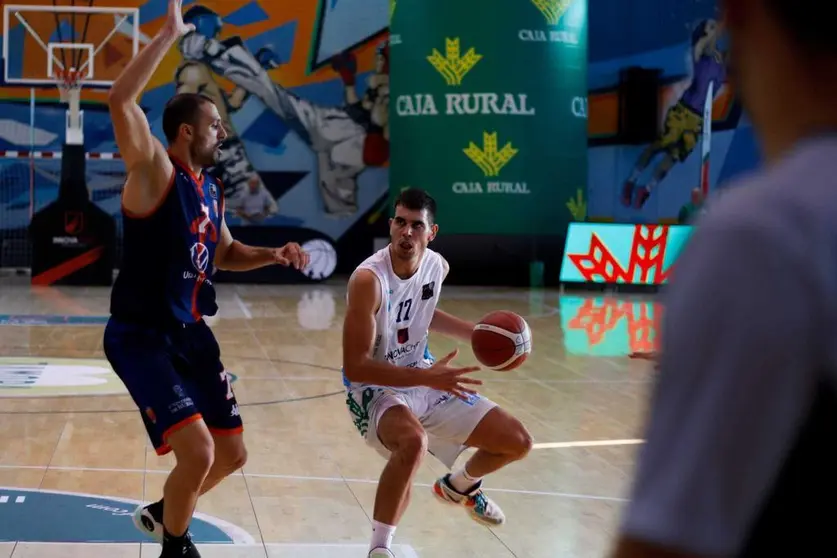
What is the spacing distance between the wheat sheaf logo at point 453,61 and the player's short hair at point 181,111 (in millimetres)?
14072

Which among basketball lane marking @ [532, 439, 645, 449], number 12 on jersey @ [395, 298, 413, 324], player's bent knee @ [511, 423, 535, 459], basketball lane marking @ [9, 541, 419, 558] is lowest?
basketball lane marking @ [532, 439, 645, 449]

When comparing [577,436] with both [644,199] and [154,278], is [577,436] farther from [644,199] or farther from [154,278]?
[644,199]

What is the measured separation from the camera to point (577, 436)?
7.88 metres

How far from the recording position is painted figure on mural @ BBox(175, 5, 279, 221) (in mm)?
20797

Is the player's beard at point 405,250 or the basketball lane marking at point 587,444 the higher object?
the player's beard at point 405,250

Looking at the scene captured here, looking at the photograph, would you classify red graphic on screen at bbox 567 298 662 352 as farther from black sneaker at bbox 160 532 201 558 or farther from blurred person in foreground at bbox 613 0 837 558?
blurred person in foreground at bbox 613 0 837 558

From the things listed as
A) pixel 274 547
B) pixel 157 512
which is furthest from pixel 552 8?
pixel 157 512

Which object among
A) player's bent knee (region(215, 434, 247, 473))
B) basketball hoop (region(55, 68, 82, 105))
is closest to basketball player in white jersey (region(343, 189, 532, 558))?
player's bent knee (region(215, 434, 247, 473))

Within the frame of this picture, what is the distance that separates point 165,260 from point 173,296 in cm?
15

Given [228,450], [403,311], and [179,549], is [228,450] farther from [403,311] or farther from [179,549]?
[403,311]

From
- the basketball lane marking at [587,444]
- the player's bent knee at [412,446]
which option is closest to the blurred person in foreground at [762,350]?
the player's bent knee at [412,446]

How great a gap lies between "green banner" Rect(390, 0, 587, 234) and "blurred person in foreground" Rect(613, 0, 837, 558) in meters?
17.7

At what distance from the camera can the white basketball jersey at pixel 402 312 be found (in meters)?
5.21

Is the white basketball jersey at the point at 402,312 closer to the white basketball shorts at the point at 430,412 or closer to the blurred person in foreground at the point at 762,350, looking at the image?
the white basketball shorts at the point at 430,412
